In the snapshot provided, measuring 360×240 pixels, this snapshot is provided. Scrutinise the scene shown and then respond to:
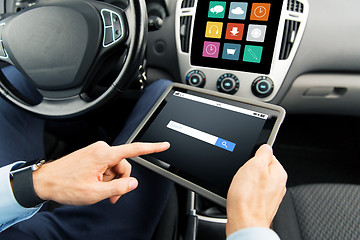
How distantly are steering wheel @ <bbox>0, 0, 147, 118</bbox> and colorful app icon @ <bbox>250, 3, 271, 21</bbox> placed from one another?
29cm

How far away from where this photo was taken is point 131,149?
0.49 meters

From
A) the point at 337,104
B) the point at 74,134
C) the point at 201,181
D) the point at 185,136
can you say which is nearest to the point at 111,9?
the point at 185,136

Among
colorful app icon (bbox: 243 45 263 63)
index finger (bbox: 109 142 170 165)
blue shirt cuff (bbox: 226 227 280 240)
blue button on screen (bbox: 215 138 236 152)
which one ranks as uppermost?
colorful app icon (bbox: 243 45 263 63)

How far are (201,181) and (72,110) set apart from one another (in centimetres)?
39

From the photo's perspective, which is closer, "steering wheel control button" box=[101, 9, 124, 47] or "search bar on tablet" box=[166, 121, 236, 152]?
"search bar on tablet" box=[166, 121, 236, 152]

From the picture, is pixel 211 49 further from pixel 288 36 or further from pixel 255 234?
pixel 255 234

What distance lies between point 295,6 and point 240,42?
0.17 metres

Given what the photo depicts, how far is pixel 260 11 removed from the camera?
0.72m

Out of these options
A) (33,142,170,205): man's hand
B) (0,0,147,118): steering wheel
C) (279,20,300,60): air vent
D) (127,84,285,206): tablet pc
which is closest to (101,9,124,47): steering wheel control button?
(0,0,147,118): steering wheel

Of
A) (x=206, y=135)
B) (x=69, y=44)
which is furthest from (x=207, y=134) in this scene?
(x=69, y=44)

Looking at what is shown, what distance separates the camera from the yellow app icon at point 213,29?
766mm

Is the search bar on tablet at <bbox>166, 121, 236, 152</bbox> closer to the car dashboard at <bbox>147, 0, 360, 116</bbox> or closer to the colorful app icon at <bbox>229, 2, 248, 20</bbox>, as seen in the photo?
the car dashboard at <bbox>147, 0, 360, 116</bbox>

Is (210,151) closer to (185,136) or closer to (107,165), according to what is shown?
(185,136)

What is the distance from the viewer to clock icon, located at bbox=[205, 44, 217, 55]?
79 centimetres
